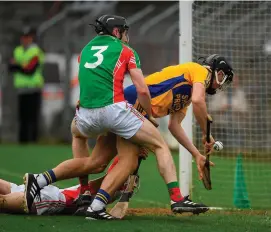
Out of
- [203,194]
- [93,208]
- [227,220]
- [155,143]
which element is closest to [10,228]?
[93,208]

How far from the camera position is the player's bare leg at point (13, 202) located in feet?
28.0

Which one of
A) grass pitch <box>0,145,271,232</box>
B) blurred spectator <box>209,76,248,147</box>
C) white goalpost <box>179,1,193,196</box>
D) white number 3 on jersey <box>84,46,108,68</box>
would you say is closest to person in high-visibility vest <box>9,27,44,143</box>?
grass pitch <box>0,145,271,232</box>

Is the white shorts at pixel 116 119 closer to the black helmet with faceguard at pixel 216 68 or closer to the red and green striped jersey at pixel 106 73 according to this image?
the red and green striped jersey at pixel 106 73

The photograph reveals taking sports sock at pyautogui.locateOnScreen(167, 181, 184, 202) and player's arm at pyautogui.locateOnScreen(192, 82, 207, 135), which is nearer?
Result: sports sock at pyautogui.locateOnScreen(167, 181, 184, 202)

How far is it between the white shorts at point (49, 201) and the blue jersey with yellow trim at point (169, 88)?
1.05 m

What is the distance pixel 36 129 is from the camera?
70.9 ft

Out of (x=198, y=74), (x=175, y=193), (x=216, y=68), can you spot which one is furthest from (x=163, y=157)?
(x=216, y=68)

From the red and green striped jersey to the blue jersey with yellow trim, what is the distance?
0.46m

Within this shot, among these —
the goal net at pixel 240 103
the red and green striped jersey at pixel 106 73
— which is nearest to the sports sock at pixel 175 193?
the red and green striped jersey at pixel 106 73

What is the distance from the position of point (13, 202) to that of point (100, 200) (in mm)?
777

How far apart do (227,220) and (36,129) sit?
13.3 meters

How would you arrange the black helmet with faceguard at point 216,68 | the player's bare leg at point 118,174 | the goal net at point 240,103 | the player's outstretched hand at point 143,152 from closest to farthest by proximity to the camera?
the player's bare leg at point 118,174 → the player's outstretched hand at point 143,152 → the black helmet with faceguard at point 216,68 → the goal net at point 240,103

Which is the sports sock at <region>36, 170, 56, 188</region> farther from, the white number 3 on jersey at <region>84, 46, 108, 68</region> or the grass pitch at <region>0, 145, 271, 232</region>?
the white number 3 on jersey at <region>84, 46, 108, 68</region>

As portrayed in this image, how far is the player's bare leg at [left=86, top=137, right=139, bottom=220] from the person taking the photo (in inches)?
330
